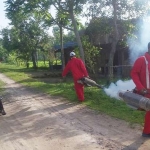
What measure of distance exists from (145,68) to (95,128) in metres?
1.98

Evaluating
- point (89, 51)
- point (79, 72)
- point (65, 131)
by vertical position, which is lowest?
point (65, 131)

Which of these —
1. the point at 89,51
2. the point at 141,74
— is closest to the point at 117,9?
the point at 89,51

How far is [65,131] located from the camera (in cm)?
644

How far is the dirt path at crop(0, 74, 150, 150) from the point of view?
215 inches

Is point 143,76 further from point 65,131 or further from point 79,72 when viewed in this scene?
point 79,72

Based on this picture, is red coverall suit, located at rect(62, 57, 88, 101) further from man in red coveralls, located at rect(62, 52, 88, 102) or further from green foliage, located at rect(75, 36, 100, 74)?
green foliage, located at rect(75, 36, 100, 74)

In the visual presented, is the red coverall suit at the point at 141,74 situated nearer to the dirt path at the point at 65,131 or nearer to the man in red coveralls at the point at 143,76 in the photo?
the man in red coveralls at the point at 143,76

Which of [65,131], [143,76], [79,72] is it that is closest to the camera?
[143,76]

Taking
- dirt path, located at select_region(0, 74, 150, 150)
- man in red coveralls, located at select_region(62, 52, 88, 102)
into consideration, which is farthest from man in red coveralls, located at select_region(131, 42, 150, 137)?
man in red coveralls, located at select_region(62, 52, 88, 102)

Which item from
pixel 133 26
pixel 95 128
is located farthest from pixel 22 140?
pixel 133 26

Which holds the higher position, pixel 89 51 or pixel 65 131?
pixel 89 51

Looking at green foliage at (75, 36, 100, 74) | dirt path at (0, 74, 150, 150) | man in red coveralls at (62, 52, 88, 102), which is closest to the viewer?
dirt path at (0, 74, 150, 150)

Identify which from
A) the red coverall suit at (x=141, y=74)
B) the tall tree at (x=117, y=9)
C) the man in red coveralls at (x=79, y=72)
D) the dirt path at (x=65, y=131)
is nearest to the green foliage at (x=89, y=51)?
the tall tree at (x=117, y=9)

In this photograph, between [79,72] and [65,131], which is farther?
[79,72]
